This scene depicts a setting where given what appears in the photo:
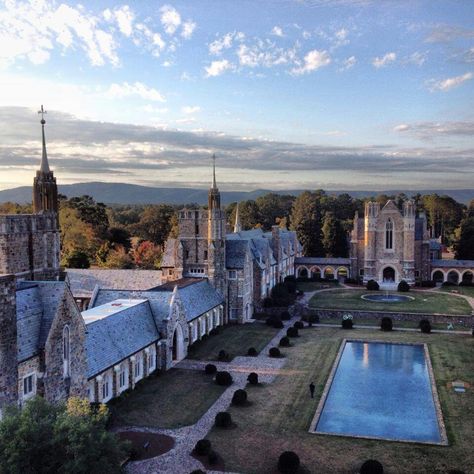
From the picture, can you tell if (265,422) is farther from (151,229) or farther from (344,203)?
(344,203)

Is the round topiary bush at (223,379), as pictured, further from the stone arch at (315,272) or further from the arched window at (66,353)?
the stone arch at (315,272)

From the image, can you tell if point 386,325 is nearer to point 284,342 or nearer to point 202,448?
point 284,342

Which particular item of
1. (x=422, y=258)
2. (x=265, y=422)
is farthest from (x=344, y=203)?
(x=265, y=422)

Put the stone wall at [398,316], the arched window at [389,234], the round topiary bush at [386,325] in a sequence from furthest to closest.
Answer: the arched window at [389,234] → the stone wall at [398,316] → the round topiary bush at [386,325]

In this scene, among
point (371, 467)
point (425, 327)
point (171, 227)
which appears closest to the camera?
point (371, 467)

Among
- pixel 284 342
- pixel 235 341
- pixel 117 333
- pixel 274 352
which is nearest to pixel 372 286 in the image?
pixel 284 342

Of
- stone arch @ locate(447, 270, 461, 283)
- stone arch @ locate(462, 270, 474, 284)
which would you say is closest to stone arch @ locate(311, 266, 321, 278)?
stone arch @ locate(447, 270, 461, 283)

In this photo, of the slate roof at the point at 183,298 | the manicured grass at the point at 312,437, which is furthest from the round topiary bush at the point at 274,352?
the slate roof at the point at 183,298
